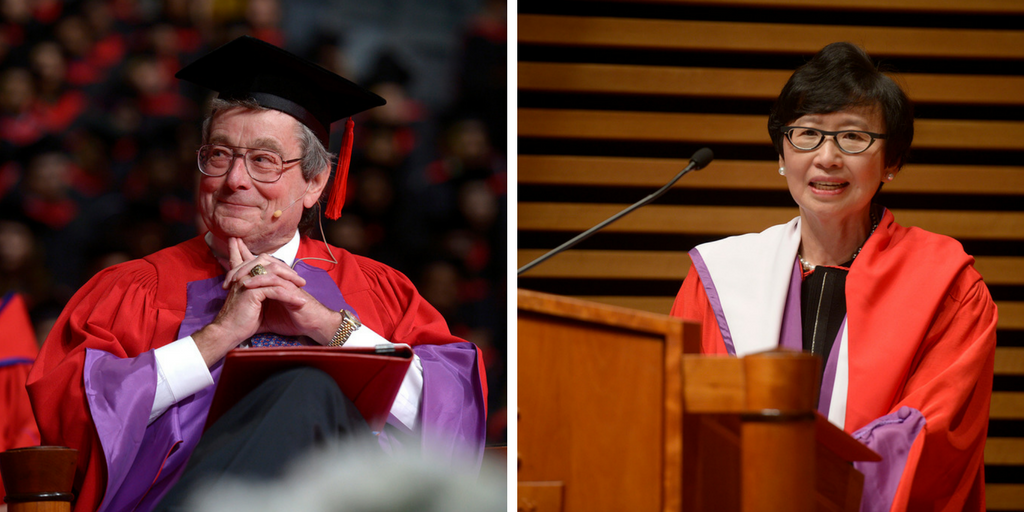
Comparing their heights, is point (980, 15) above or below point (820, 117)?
above

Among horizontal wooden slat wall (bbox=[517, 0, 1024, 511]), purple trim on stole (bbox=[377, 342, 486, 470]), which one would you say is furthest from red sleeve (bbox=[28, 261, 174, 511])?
horizontal wooden slat wall (bbox=[517, 0, 1024, 511])

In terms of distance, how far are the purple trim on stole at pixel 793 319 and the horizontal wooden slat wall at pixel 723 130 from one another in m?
0.32

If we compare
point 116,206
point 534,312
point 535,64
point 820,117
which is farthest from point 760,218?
point 116,206

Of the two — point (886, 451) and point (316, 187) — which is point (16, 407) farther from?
point (886, 451)

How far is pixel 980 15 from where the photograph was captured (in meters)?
2.77

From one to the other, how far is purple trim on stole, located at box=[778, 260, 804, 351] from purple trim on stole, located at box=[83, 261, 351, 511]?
162 centimetres

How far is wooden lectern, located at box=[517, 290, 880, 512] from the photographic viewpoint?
4.25ft

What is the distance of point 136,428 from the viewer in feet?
5.95

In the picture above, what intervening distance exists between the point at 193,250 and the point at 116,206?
0.22 m

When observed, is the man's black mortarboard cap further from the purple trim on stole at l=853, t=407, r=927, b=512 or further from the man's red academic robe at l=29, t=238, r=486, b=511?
the purple trim on stole at l=853, t=407, r=927, b=512

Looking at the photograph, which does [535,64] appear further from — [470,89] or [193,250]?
[193,250]

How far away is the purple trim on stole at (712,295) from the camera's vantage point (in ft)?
7.77

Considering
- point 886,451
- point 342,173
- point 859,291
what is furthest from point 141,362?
point 859,291

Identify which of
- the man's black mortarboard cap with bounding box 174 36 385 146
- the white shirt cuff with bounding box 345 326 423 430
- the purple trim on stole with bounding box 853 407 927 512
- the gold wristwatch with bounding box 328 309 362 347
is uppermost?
the man's black mortarboard cap with bounding box 174 36 385 146
